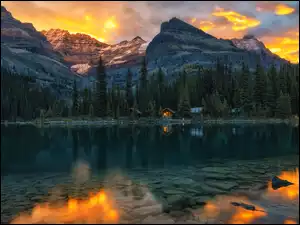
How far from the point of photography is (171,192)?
20.9m

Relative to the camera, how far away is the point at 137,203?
18438mm

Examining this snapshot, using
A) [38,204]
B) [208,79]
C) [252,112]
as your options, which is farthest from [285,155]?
[208,79]

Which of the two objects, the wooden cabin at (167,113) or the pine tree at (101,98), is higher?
the pine tree at (101,98)

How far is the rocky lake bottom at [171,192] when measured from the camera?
15.9 m

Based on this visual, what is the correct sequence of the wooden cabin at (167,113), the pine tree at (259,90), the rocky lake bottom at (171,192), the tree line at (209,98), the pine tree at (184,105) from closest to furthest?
the rocky lake bottom at (171,192) → the tree line at (209,98) → the pine tree at (259,90) → the pine tree at (184,105) → the wooden cabin at (167,113)

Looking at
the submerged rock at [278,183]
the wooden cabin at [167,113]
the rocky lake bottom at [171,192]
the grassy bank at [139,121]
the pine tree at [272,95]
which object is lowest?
the rocky lake bottom at [171,192]

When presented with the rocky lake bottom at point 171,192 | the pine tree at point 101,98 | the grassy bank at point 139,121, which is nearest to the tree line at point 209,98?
the pine tree at point 101,98

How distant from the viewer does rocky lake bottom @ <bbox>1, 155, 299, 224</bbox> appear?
15.9 meters

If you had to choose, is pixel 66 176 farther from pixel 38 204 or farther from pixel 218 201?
pixel 218 201

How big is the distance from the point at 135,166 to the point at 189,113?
10185 cm

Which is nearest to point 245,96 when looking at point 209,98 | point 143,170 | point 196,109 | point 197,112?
point 209,98

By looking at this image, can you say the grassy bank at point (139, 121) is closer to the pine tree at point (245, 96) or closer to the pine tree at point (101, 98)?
the pine tree at point (101, 98)

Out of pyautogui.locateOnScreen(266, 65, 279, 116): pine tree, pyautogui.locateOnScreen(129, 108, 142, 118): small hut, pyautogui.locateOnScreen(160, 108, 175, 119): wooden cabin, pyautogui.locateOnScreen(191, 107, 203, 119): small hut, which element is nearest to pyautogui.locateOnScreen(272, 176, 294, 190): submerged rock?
pyautogui.locateOnScreen(266, 65, 279, 116): pine tree

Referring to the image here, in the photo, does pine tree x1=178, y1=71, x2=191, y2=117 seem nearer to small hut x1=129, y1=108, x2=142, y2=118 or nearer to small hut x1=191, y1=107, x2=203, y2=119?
small hut x1=191, y1=107, x2=203, y2=119
